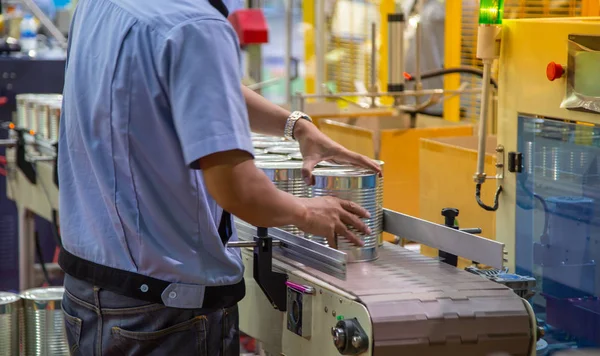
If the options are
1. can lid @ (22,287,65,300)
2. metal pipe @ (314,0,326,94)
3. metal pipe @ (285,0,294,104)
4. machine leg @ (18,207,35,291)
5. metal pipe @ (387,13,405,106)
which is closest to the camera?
can lid @ (22,287,65,300)

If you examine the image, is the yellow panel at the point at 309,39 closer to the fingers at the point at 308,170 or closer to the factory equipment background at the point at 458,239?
the factory equipment background at the point at 458,239

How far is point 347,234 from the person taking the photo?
1.57 metres

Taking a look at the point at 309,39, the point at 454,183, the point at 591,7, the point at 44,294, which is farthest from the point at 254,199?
the point at 309,39

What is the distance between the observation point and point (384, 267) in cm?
167

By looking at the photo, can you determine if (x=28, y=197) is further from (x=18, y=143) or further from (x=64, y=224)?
(x=64, y=224)

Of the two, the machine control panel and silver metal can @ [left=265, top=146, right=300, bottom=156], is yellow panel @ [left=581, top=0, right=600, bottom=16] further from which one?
the machine control panel

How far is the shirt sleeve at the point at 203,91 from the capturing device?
1.27 m

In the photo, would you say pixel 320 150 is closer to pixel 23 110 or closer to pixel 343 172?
pixel 343 172

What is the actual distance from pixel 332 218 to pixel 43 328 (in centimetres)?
149

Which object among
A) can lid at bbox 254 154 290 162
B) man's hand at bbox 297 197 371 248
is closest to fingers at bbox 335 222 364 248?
man's hand at bbox 297 197 371 248

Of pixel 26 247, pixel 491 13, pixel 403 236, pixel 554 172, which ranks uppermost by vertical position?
pixel 491 13

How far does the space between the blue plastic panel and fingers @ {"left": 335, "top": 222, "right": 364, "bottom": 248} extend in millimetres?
494

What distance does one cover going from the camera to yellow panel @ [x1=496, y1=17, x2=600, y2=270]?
189 centimetres

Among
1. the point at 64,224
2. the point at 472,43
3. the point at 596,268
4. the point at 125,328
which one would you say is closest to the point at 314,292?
the point at 125,328
